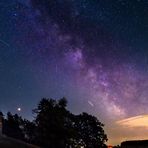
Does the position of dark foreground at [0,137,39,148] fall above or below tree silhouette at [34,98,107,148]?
below

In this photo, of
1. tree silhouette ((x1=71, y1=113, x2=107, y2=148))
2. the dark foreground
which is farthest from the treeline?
the dark foreground

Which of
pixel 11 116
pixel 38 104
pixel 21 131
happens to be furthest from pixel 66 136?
pixel 11 116

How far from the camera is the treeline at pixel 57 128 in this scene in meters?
55.9

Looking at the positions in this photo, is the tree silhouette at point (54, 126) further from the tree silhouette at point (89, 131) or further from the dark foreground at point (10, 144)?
the dark foreground at point (10, 144)

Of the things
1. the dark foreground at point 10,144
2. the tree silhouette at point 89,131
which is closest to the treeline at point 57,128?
the tree silhouette at point 89,131

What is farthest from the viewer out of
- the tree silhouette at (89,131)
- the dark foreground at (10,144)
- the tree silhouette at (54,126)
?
the tree silhouette at (89,131)

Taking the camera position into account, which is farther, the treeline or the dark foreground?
the treeline

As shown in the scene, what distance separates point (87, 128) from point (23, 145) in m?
45.6

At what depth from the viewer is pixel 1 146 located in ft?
96.3

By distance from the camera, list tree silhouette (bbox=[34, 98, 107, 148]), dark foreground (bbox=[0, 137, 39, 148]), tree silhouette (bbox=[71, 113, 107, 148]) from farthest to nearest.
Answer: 1. tree silhouette (bbox=[71, 113, 107, 148])
2. tree silhouette (bbox=[34, 98, 107, 148])
3. dark foreground (bbox=[0, 137, 39, 148])

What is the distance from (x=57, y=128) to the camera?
56.5 metres

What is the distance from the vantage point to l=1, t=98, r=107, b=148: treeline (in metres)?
55.9

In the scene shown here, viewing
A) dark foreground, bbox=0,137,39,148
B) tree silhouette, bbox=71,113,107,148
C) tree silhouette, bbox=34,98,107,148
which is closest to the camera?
dark foreground, bbox=0,137,39,148

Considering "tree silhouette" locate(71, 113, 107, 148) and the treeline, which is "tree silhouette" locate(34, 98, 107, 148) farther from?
"tree silhouette" locate(71, 113, 107, 148)
